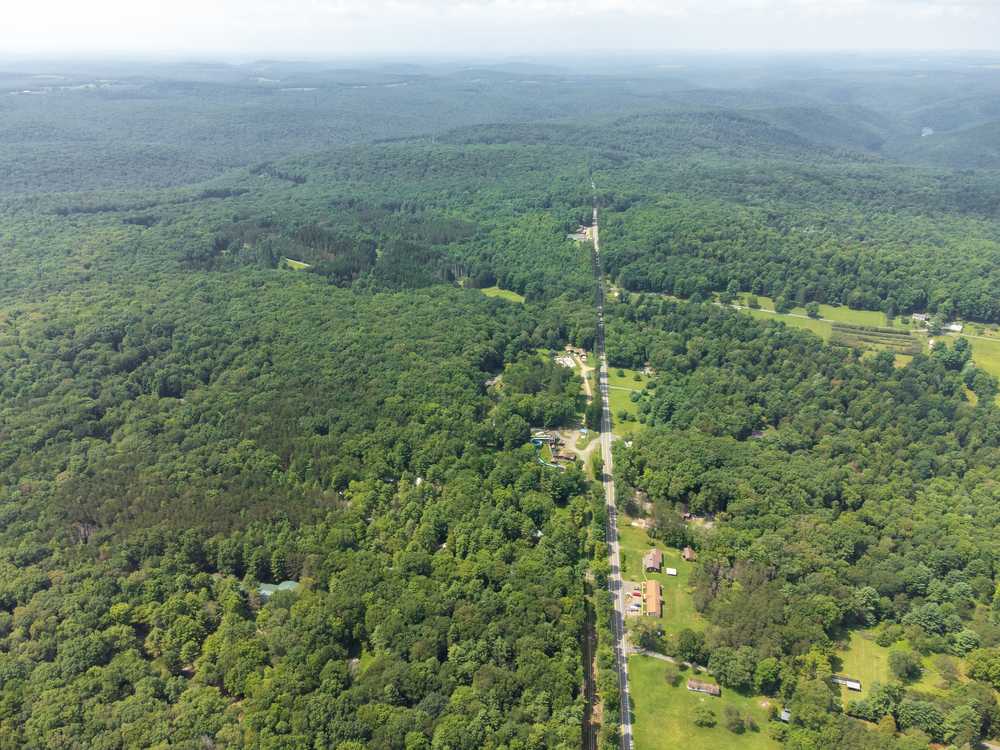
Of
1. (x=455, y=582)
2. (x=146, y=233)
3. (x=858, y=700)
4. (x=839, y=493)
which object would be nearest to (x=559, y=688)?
(x=455, y=582)

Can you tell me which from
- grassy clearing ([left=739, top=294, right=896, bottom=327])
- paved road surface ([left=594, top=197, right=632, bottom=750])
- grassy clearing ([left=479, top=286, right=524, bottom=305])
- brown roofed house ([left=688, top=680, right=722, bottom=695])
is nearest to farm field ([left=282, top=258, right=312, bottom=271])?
grassy clearing ([left=479, top=286, right=524, bottom=305])

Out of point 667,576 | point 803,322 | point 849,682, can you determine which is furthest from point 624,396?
point 849,682

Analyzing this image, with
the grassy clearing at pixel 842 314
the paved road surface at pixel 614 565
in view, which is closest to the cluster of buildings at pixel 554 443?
the paved road surface at pixel 614 565

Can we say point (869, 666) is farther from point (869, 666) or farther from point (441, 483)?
point (441, 483)

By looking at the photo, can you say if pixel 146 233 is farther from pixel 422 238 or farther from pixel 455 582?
pixel 455 582

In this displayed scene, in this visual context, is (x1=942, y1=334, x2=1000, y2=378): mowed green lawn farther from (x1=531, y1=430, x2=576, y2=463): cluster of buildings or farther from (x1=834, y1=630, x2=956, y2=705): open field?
(x1=531, y1=430, x2=576, y2=463): cluster of buildings

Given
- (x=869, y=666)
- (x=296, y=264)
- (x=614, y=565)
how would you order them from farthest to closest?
1. (x=296, y=264)
2. (x=614, y=565)
3. (x=869, y=666)

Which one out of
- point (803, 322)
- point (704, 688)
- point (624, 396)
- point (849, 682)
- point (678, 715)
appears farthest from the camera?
point (803, 322)
